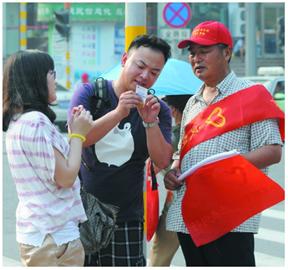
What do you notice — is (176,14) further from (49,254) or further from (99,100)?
(49,254)

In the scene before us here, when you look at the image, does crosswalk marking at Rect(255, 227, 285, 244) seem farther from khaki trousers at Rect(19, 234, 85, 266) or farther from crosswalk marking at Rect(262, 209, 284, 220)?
khaki trousers at Rect(19, 234, 85, 266)

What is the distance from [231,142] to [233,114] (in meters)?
0.12

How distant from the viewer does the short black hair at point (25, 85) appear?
3.19 metres

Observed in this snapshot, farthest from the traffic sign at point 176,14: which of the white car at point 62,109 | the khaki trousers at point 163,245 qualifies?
the khaki trousers at point 163,245

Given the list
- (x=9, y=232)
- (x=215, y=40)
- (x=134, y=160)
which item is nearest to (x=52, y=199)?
(x=134, y=160)

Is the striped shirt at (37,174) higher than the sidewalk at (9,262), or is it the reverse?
the striped shirt at (37,174)

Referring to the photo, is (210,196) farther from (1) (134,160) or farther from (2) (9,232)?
(2) (9,232)

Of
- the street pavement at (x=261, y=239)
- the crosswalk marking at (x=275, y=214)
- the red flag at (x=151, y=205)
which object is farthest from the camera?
the crosswalk marking at (x=275, y=214)

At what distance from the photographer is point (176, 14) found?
16.0 metres

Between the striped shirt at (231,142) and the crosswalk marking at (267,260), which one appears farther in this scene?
the crosswalk marking at (267,260)

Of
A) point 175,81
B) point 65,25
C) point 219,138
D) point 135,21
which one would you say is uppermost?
point 65,25

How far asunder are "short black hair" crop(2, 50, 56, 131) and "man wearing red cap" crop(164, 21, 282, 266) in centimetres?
75

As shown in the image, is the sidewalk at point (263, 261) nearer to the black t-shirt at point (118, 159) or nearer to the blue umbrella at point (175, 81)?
the blue umbrella at point (175, 81)

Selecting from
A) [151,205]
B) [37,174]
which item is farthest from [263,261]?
[37,174]
